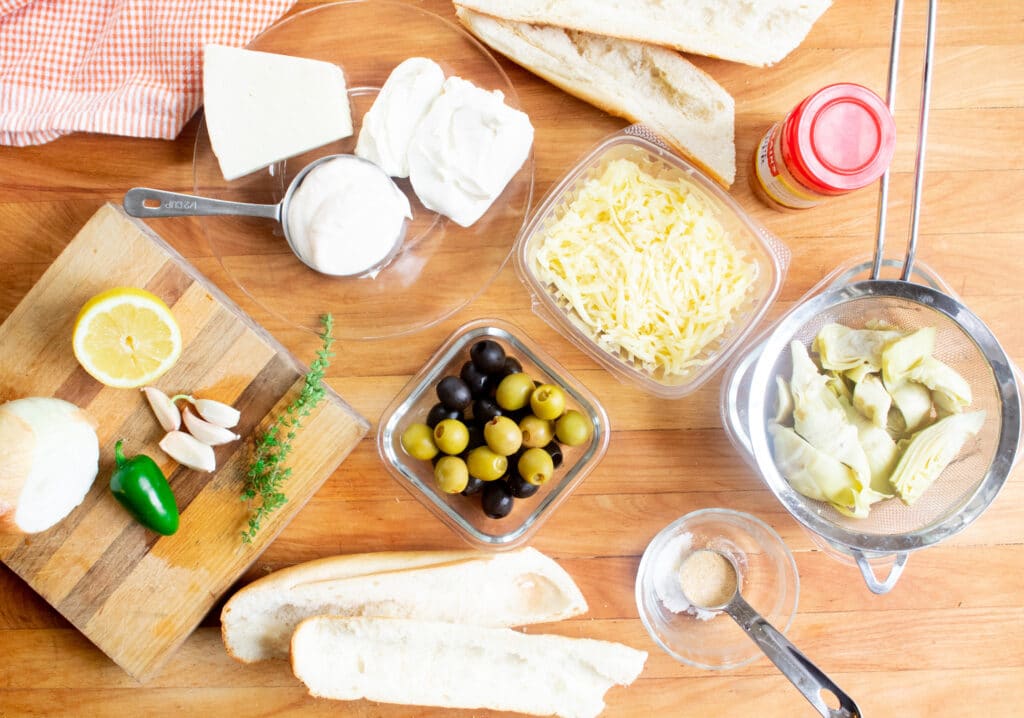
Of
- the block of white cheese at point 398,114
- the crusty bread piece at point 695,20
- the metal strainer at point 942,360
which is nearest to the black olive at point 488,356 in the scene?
the block of white cheese at point 398,114

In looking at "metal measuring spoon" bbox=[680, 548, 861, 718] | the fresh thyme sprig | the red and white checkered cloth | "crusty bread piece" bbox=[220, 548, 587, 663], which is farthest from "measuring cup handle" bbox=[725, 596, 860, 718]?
the red and white checkered cloth

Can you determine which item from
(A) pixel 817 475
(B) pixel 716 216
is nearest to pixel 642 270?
(B) pixel 716 216

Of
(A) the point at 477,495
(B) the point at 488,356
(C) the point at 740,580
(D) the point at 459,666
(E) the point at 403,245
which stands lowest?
(D) the point at 459,666

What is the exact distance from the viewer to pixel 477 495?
1697mm

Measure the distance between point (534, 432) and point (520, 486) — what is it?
0.38ft

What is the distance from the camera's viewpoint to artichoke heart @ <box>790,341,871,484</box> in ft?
4.98

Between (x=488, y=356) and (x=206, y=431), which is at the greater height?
(x=488, y=356)

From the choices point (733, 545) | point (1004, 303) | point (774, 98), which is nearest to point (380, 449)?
point (733, 545)

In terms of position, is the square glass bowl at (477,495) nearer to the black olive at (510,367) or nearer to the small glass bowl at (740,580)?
the black olive at (510,367)

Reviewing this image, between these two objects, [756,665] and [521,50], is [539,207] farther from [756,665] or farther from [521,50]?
[756,665]

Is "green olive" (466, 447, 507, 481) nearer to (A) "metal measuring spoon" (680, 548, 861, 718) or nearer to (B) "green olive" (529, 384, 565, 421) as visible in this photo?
(B) "green olive" (529, 384, 565, 421)

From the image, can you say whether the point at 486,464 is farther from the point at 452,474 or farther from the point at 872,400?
the point at 872,400

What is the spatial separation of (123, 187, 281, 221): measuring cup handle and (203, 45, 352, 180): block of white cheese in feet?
0.24

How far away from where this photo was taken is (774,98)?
68.2 inches
